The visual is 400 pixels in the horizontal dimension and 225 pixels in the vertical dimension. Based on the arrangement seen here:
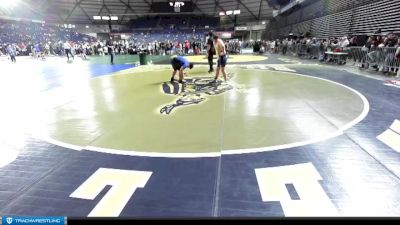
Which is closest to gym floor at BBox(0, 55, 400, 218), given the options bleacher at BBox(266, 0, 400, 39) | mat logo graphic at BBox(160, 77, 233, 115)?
mat logo graphic at BBox(160, 77, 233, 115)

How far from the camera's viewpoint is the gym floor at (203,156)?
9.87 feet

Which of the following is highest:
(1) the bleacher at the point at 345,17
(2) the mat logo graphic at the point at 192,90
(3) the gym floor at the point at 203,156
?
(1) the bleacher at the point at 345,17

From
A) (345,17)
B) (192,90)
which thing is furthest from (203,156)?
(345,17)

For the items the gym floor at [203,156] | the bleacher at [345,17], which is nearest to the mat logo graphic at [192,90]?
the gym floor at [203,156]

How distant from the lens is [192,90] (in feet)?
30.7

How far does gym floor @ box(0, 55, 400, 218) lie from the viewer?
3.01 m

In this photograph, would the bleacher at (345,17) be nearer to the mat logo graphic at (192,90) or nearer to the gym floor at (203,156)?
the gym floor at (203,156)

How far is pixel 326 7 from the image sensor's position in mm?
27203

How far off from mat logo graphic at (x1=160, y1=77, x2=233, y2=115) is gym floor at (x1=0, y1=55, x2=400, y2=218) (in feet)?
0.38

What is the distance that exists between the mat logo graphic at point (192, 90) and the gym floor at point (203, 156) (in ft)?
0.38

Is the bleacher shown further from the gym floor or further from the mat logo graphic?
the mat logo graphic

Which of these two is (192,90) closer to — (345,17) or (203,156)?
(203,156)

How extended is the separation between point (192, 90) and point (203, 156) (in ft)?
17.7

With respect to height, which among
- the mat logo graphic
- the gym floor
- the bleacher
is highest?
the bleacher
